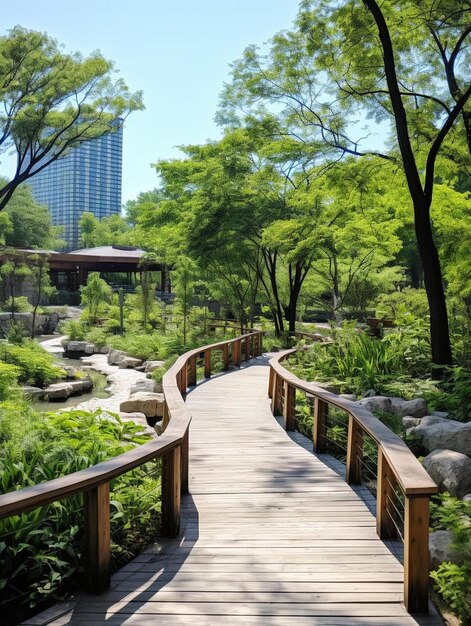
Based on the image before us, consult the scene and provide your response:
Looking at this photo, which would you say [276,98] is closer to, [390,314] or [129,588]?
[390,314]

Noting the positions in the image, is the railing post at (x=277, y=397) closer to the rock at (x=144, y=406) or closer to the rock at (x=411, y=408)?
the rock at (x=411, y=408)

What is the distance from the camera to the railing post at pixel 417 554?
301 centimetres

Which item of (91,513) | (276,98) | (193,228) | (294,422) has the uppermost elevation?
(276,98)

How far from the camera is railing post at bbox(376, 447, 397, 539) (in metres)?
4.04

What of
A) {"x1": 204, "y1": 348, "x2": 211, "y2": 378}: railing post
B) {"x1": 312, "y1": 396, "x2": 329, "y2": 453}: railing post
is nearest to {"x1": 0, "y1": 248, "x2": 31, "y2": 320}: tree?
{"x1": 204, "y1": 348, "x2": 211, "y2": 378}: railing post

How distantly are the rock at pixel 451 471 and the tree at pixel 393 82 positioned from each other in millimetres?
4456

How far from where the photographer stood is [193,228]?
19.2m

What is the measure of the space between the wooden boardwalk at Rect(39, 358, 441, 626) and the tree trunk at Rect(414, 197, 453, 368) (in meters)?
4.33

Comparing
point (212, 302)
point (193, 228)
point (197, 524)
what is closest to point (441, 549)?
point (197, 524)

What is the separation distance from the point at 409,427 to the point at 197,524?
3.66 m

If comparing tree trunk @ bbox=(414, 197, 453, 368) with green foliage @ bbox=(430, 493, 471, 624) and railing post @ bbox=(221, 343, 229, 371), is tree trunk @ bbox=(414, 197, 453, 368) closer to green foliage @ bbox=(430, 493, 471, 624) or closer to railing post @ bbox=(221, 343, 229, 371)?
railing post @ bbox=(221, 343, 229, 371)

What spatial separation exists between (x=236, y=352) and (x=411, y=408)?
799 centimetres

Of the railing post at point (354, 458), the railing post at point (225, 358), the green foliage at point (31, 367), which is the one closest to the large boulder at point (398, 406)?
the railing post at point (354, 458)

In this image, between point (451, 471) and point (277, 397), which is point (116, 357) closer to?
point (277, 397)
